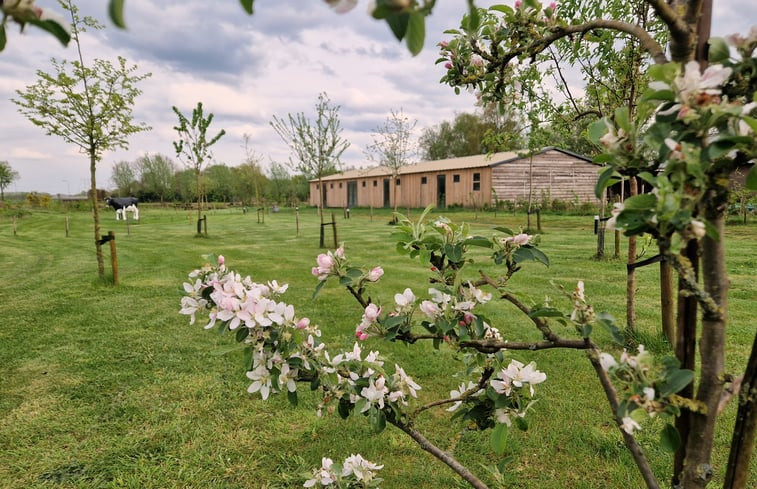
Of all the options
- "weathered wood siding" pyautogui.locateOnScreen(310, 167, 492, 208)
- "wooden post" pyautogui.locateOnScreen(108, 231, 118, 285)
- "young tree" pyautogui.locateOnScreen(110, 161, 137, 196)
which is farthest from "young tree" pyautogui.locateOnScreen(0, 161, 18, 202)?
"wooden post" pyautogui.locateOnScreen(108, 231, 118, 285)

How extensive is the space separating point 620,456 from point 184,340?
4.27 meters

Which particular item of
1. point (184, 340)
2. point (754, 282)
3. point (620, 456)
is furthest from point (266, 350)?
point (754, 282)

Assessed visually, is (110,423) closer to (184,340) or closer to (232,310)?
(184,340)

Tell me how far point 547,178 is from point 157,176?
43.9 metres

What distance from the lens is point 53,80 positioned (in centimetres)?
635

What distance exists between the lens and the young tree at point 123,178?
163 feet

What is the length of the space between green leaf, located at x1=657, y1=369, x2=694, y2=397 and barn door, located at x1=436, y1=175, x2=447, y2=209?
88.5 feet

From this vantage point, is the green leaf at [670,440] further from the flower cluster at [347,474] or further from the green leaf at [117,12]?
the green leaf at [117,12]

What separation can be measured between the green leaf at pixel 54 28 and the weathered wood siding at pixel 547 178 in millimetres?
24883

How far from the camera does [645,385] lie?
0.81m

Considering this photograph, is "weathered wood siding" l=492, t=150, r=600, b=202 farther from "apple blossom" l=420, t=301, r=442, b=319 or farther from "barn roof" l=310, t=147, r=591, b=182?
"apple blossom" l=420, t=301, r=442, b=319

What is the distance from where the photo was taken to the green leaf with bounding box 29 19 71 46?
0.52 metres

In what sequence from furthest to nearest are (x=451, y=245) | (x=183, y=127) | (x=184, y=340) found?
(x=183, y=127)
(x=184, y=340)
(x=451, y=245)

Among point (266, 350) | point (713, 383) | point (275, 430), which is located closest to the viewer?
point (713, 383)
